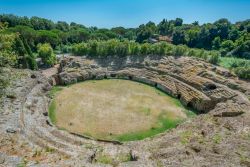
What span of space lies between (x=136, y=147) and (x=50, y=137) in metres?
10.2

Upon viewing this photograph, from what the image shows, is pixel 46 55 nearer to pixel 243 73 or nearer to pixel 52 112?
pixel 52 112

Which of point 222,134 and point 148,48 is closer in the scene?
point 222,134

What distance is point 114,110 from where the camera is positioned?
47.8 meters

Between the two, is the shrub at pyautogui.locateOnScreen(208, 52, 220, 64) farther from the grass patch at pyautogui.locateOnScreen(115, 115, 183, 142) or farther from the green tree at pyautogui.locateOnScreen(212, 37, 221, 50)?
the green tree at pyautogui.locateOnScreen(212, 37, 221, 50)

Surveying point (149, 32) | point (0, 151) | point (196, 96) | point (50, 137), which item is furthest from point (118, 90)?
point (149, 32)

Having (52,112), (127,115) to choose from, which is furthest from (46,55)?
(127,115)

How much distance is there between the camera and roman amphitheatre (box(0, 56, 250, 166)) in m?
30.2

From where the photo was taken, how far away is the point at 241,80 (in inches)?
2149

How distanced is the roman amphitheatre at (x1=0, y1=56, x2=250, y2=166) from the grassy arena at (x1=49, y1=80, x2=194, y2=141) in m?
0.14

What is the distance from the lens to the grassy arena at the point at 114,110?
1656 inches

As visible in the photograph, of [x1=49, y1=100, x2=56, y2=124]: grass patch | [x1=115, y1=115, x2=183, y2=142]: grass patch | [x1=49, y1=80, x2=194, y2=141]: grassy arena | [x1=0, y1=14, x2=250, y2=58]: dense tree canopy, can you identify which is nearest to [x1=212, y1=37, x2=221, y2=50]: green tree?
[x1=0, y1=14, x2=250, y2=58]: dense tree canopy

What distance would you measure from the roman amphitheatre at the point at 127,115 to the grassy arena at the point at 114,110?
0.14m

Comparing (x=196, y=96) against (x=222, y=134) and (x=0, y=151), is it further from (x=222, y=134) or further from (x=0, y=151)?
(x=0, y=151)

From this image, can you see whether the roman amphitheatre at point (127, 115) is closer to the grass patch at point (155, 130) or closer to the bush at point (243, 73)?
the grass patch at point (155, 130)
